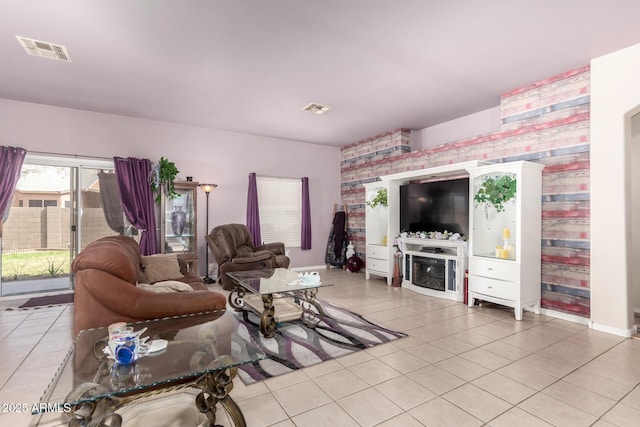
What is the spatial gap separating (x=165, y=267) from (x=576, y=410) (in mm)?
4173

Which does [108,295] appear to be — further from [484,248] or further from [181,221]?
[484,248]

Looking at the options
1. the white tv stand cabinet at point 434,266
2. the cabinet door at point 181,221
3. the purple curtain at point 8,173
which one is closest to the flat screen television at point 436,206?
the white tv stand cabinet at point 434,266

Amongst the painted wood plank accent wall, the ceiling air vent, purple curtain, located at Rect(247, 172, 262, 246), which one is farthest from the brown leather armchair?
the painted wood plank accent wall

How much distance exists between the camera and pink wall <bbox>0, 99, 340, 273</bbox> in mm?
4664

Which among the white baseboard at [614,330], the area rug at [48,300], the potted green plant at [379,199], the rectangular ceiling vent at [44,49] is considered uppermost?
the rectangular ceiling vent at [44,49]

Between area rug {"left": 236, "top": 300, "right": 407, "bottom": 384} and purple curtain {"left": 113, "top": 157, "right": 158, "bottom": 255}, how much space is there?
2450 mm

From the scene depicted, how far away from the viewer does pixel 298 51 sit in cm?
319

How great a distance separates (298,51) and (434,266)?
3.53m

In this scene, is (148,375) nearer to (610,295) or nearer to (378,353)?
(378,353)

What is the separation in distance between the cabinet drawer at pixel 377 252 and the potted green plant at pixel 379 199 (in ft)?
2.59

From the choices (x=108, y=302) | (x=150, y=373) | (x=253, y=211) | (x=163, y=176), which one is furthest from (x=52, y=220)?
(x=150, y=373)

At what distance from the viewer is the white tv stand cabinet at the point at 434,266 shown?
4.47m

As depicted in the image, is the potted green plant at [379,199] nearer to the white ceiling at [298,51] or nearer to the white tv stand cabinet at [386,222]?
the white tv stand cabinet at [386,222]

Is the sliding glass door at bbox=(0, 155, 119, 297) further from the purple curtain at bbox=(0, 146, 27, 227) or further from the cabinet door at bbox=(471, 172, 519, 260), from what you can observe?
the cabinet door at bbox=(471, 172, 519, 260)
